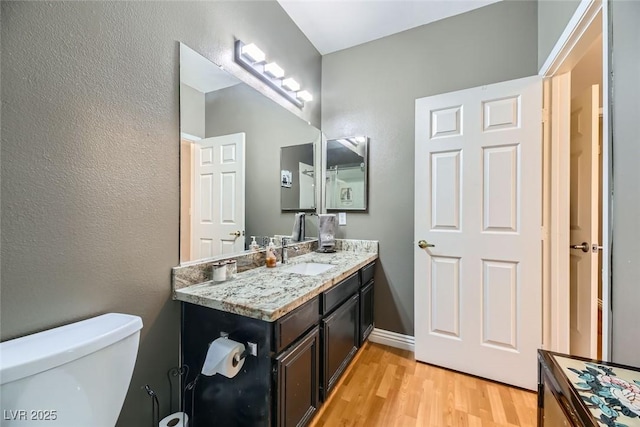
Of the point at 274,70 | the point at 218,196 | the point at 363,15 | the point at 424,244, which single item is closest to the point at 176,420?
the point at 218,196

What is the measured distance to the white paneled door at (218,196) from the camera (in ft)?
4.30

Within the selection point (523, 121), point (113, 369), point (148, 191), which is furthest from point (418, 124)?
point (113, 369)

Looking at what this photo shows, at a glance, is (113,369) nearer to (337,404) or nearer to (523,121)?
(337,404)

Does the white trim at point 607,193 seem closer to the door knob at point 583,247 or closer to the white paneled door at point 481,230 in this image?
the white paneled door at point 481,230

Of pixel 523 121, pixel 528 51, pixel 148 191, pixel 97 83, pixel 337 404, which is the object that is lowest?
pixel 337 404

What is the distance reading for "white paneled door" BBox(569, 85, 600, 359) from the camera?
5.46ft

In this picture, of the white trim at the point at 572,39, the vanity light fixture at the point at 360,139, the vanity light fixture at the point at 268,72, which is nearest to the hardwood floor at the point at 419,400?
the vanity light fixture at the point at 360,139

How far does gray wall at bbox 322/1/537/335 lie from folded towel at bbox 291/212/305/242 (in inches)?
16.9

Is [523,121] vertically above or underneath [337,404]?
above

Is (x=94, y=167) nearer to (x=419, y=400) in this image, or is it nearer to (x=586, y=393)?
(x=586, y=393)

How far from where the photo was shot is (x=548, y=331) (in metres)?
1.64

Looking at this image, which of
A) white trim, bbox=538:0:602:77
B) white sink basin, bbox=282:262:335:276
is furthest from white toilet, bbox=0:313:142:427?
white trim, bbox=538:0:602:77

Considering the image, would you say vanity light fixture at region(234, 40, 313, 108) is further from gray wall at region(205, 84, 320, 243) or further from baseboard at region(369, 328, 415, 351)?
baseboard at region(369, 328, 415, 351)

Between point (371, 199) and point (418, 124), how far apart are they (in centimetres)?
72
